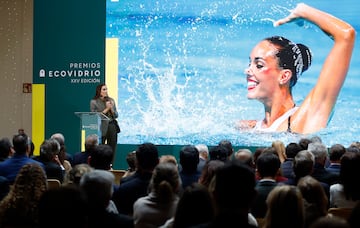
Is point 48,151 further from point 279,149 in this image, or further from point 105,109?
point 105,109

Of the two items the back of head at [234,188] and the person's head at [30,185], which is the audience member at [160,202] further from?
the back of head at [234,188]

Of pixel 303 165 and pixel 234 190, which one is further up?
pixel 234 190

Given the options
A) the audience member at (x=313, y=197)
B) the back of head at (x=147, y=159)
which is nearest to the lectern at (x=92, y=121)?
the back of head at (x=147, y=159)

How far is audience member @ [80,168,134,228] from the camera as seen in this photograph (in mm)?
3027

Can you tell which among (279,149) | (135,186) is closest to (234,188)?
(135,186)

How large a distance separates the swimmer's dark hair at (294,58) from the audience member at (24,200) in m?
6.95

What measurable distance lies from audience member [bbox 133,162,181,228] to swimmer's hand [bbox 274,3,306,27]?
270 inches

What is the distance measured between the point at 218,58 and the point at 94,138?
4.21 metres

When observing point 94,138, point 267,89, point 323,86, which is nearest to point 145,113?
point 267,89

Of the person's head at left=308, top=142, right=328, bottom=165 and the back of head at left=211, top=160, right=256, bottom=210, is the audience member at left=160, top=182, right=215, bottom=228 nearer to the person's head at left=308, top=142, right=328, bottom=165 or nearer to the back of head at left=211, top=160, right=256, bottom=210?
the back of head at left=211, top=160, right=256, bottom=210

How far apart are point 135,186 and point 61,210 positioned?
6.45ft

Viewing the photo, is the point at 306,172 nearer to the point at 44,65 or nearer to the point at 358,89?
the point at 358,89

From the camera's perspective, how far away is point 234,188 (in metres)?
2.51

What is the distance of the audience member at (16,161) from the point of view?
5105mm
